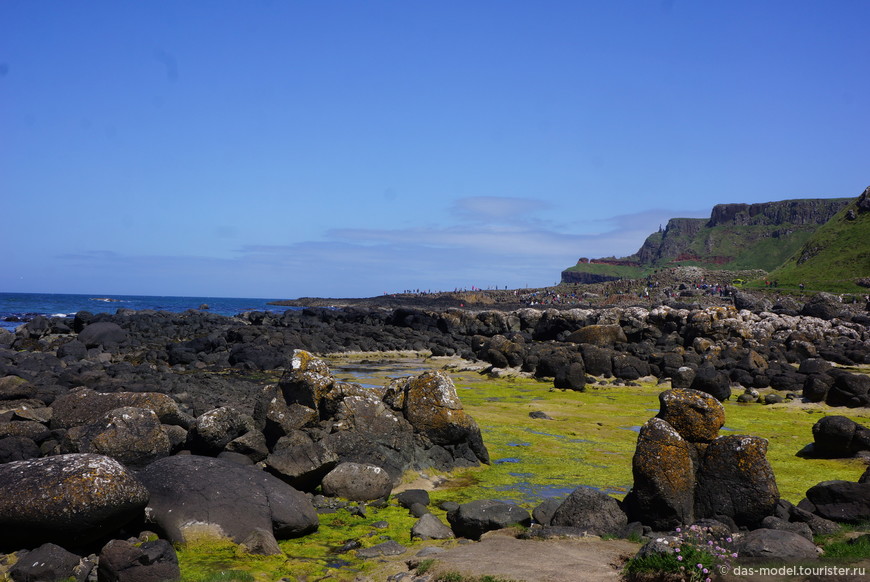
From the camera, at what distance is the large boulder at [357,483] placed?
18.0 m

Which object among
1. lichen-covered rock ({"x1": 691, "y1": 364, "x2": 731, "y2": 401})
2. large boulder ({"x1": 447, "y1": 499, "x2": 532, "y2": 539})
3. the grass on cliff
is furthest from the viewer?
the grass on cliff

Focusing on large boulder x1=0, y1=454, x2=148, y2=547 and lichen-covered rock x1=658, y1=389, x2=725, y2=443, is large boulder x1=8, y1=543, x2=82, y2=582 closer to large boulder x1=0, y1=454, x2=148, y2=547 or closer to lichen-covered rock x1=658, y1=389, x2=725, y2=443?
large boulder x1=0, y1=454, x2=148, y2=547

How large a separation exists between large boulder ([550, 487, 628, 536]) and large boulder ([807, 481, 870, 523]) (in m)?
4.68

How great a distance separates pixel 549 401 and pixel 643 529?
22.8m

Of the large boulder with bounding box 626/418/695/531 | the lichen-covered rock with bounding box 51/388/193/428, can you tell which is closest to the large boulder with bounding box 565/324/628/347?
the large boulder with bounding box 626/418/695/531

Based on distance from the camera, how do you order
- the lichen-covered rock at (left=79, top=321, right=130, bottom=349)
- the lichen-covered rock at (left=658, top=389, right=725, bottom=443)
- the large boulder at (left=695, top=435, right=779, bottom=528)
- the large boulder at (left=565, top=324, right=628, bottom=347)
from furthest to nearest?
the large boulder at (left=565, top=324, right=628, bottom=347), the lichen-covered rock at (left=79, top=321, right=130, bottom=349), the lichen-covered rock at (left=658, top=389, right=725, bottom=443), the large boulder at (left=695, top=435, right=779, bottom=528)

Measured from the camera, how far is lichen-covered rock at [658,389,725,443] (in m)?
16.4

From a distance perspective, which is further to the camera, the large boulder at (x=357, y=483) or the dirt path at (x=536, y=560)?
the large boulder at (x=357, y=483)

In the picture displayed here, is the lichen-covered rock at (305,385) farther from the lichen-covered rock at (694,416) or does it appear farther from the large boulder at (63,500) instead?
the lichen-covered rock at (694,416)

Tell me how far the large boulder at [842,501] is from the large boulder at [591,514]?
4.68 m

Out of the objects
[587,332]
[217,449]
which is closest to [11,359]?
[217,449]

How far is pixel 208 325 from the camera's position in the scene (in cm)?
7606

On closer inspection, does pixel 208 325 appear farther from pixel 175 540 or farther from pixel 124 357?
pixel 175 540

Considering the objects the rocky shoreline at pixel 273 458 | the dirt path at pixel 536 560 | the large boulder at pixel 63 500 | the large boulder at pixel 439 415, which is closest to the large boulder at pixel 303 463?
the rocky shoreline at pixel 273 458
